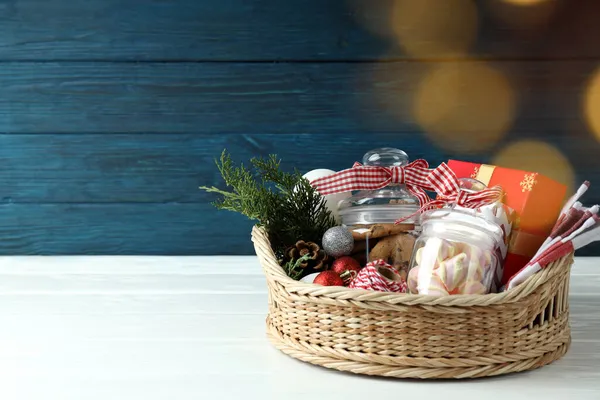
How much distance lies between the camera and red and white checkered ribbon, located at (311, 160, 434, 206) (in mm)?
1003

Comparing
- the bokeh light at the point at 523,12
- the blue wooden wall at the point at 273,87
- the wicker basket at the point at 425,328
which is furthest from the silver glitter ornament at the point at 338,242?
the bokeh light at the point at 523,12

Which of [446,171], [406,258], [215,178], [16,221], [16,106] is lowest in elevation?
[16,221]

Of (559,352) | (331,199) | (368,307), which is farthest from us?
(331,199)

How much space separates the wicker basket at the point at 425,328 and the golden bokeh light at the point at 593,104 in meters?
0.97

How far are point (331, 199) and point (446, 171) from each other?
0.65 ft

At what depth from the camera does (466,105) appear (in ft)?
5.62

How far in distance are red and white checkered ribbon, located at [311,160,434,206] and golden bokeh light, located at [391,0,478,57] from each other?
2.53ft

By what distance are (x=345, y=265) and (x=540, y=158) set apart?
97 centimetres

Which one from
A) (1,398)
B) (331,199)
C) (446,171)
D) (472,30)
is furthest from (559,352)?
(472,30)

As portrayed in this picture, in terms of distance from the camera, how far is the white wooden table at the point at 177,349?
2.61ft

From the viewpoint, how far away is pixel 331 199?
1078 millimetres

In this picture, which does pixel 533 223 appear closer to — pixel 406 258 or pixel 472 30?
pixel 406 258

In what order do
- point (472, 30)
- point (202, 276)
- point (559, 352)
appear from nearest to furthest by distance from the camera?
point (559, 352), point (202, 276), point (472, 30)

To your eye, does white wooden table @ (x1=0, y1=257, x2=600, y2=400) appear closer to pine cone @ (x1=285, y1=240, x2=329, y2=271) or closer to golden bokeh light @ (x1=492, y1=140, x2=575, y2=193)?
pine cone @ (x1=285, y1=240, x2=329, y2=271)
